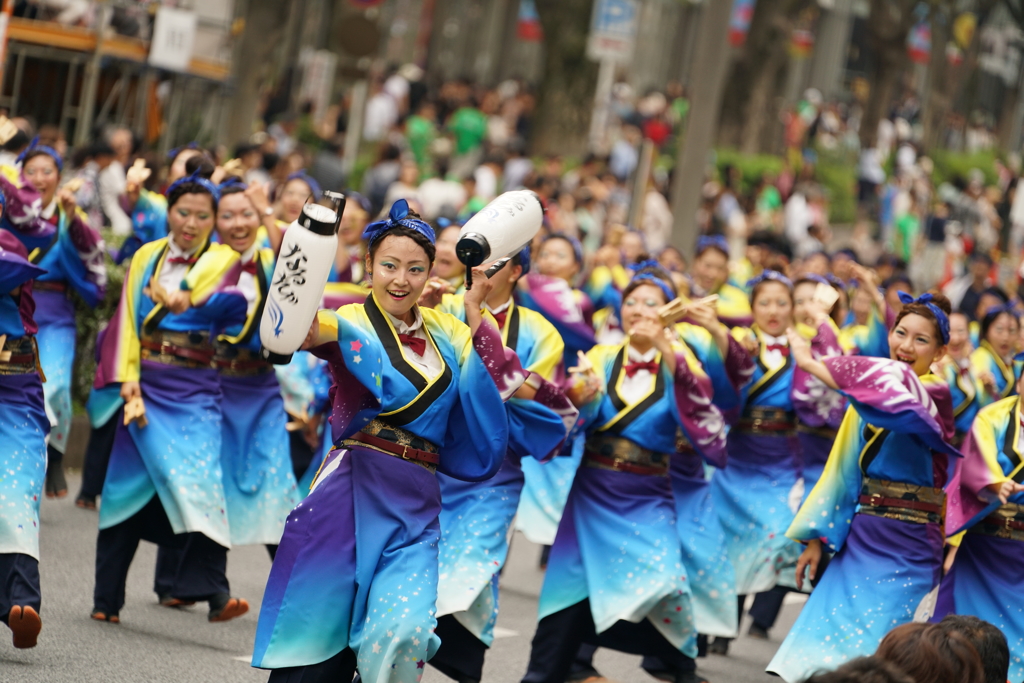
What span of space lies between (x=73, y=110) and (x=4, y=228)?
8978mm

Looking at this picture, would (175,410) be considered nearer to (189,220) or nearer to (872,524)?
(189,220)

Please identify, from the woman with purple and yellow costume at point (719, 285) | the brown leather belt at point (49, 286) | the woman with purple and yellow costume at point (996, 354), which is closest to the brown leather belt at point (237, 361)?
the brown leather belt at point (49, 286)

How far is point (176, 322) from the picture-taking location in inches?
275

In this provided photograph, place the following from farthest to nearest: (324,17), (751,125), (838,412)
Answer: (751,125)
(324,17)
(838,412)

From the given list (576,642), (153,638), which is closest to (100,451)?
(153,638)

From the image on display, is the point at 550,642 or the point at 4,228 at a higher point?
the point at 4,228

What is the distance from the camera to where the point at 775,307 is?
859 cm

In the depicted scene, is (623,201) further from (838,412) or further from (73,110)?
(838,412)

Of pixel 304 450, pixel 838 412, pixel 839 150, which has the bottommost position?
pixel 304 450

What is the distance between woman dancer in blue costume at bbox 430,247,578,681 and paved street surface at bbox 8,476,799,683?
795mm

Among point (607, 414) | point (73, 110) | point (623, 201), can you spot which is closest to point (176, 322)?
point (607, 414)

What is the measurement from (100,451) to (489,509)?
230 centimetres

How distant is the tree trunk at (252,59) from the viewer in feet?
52.4

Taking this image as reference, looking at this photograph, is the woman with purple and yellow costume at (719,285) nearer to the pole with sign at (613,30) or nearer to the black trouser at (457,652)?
the black trouser at (457,652)
